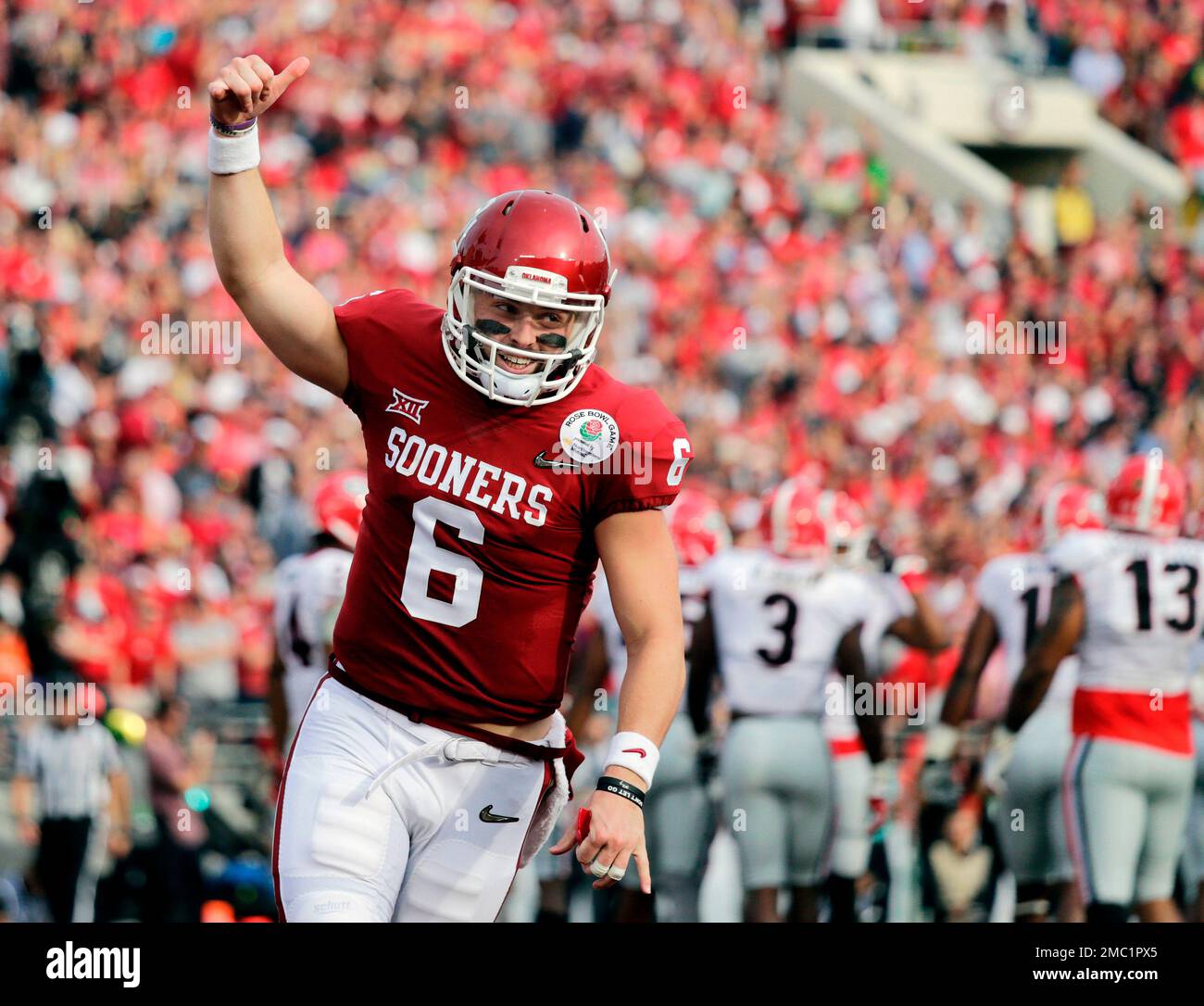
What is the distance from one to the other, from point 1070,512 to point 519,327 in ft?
13.1

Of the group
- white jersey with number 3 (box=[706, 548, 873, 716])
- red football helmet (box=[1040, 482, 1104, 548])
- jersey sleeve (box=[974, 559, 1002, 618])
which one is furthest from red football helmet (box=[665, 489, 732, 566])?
red football helmet (box=[1040, 482, 1104, 548])

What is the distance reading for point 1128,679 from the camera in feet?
21.4

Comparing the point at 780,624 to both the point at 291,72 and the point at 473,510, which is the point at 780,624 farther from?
the point at 291,72

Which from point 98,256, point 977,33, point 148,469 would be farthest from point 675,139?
point 148,469

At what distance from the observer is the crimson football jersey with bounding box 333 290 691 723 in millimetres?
3555

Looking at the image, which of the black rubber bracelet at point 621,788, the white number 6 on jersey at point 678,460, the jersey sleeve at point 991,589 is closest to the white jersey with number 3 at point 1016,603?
the jersey sleeve at point 991,589

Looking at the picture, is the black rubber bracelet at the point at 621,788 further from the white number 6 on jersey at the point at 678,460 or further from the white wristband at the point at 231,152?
the white wristband at the point at 231,152

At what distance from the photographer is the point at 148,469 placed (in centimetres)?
1047

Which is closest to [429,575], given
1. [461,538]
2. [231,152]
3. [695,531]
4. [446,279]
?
[461,538]

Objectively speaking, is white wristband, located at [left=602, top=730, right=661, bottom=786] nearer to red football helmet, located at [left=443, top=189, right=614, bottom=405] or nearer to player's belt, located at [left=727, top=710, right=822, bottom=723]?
red football helmet, located at [left=443, top=189, right=614, bottom=405]

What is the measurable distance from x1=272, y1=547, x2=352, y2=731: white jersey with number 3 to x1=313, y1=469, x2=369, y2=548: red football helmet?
68mm

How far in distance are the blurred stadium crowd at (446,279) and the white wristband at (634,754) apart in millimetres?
4179

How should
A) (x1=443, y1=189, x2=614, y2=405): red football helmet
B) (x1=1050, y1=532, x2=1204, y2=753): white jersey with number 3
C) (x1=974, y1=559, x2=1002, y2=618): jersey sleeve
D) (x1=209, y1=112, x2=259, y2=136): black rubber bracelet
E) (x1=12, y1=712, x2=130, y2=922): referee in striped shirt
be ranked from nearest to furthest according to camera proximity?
(x1=209, y1=112, x2=259, y2=136): black rubber bracelet, (x1=443, y1=189, x2=614, y2=405): red football helmet, (x1=1050, y1=532, x2=1204, y2=753): white jersey with number 3, (x1=974, y1=559, x2=1002, y2=618): jersey sleeve, (x1=12, y1=712, x2=130, y2=922): referee in striped shirt
